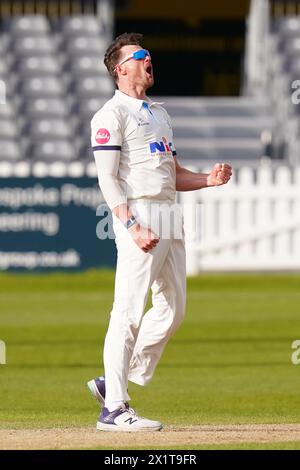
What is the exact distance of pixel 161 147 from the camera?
877 cm

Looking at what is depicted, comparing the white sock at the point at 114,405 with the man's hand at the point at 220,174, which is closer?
the white sock at the point at 114,405

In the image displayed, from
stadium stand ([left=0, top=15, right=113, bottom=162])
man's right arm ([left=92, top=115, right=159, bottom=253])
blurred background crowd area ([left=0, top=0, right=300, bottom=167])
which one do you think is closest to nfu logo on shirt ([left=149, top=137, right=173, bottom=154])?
man's right arm ([left=92, top=115, right=159, bottom=253])

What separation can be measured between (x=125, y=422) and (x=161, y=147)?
1613 mm

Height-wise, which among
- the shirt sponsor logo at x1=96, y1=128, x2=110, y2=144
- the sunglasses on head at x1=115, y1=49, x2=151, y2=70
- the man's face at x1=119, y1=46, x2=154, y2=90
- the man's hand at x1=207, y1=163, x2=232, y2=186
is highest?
the sunglasses on head at x1=115, y1=49, x2=151, y2=70

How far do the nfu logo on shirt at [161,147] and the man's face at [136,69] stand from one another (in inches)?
13.9

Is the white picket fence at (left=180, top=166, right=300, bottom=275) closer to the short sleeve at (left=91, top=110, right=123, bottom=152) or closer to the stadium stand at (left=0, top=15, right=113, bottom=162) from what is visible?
the stadium stand at (left=0, top=15, right=113, bottom=162)

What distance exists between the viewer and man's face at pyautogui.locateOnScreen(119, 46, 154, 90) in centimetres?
876

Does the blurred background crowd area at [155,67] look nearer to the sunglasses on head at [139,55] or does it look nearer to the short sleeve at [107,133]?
the sunglasses on head at [139,55]

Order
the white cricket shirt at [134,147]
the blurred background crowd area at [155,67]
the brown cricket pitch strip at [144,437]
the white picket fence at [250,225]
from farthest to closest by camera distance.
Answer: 1. the blurred background crowd area at [155,67]
2. the white picket fence at [250,225]
3. the white cricket shirt at [134,147]
4. the brown cricket pitch strip at [144,437]

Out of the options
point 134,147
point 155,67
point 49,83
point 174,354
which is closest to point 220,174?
point 134,147

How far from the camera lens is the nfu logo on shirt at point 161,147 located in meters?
8.73

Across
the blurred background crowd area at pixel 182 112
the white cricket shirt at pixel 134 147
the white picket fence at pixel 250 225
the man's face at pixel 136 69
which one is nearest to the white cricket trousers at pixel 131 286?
the white cricket shirt at pixel 134 147

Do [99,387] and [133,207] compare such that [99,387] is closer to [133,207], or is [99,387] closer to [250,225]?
[133,207]

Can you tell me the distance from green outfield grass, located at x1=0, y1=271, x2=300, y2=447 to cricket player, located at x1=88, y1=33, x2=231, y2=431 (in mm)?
929
